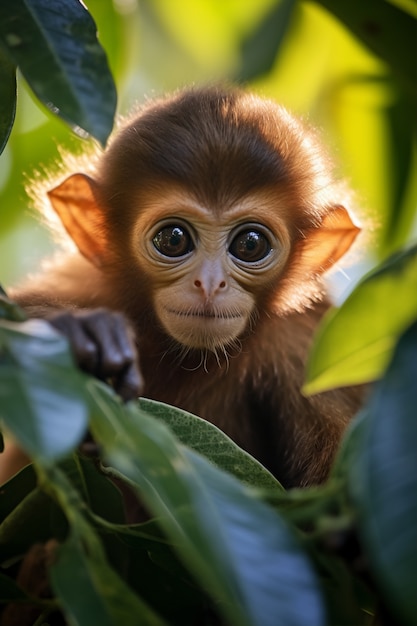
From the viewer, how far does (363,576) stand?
5.24 feet

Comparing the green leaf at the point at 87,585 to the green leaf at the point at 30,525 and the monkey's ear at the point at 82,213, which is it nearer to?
the green leaf at the point at 30,525

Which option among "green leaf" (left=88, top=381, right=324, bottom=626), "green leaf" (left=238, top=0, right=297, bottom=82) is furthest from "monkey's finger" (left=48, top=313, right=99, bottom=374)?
"green leaf" (left=238, top=0, right=297, bottom=82)

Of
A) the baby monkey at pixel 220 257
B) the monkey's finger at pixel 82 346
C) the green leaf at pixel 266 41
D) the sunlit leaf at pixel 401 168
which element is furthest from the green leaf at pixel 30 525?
the green leaf at pixel 266 41

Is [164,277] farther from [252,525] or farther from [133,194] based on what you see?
[252,525]

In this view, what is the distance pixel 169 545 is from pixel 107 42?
2561mm

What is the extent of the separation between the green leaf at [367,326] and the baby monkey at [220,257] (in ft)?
4.59

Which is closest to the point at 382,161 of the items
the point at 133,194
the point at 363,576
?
the point at 133,194

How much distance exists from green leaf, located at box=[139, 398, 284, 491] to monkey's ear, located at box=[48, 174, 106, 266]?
1793 mm

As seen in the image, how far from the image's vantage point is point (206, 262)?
3.31 metres

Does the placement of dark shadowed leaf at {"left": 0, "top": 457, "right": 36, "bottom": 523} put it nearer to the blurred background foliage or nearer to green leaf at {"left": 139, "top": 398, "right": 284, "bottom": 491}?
green leaf at {"left": 139, "top": 398, "right": 284, "bottom": 491}

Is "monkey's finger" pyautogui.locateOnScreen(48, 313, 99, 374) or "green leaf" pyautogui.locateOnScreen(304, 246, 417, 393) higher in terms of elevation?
"green leaf" pyautogui.locateOnScreen(304, 246, 417, 393)

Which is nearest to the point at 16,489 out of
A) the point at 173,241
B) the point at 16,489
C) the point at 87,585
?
the point at 16,489

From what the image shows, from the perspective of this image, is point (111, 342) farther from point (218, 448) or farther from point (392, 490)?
point (392, 490)

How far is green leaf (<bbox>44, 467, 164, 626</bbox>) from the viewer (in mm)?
1408
